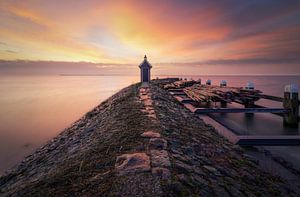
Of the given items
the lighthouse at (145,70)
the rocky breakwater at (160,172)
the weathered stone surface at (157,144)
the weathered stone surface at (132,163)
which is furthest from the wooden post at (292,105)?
the lighthouse at (145,70)

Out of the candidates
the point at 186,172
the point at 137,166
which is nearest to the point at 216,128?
the point at 186,172

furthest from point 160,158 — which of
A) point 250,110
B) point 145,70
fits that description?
point 145,70

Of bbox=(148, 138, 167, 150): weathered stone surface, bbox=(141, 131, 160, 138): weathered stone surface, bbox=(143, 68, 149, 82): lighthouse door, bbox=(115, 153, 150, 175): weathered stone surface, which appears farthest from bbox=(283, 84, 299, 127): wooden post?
bbox=(143, 68, 149, 82): lighthouse door

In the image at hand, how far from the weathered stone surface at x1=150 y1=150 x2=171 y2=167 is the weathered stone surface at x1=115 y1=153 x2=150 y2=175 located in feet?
0.31

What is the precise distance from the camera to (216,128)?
5699mm

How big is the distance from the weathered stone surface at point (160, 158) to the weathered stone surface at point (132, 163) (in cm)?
9

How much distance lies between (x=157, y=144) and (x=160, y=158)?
22.8 inches

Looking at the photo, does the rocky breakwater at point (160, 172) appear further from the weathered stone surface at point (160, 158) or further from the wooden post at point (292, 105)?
the wooden post at point (292, 105)

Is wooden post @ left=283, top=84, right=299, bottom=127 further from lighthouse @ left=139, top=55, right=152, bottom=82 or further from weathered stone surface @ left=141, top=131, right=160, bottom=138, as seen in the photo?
lighthouse @ left=139, top=55, right=152, bottom=82

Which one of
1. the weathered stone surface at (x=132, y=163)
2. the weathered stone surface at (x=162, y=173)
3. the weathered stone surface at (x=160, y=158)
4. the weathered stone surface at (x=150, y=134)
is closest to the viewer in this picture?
the weathered stone surface at (x=162, y=173)

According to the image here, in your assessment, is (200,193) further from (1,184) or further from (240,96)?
(240,96)

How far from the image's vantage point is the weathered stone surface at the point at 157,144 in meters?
3.66

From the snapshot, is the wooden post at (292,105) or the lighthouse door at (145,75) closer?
the wooden post at (292,105)

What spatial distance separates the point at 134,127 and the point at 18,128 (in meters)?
14.2
